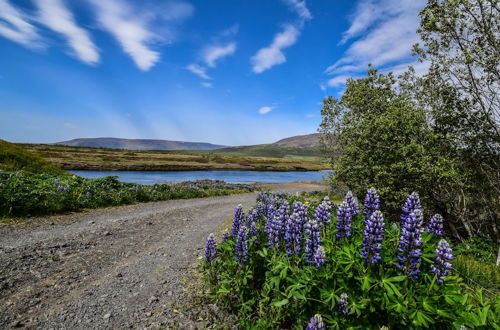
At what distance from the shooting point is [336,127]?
66.9ft

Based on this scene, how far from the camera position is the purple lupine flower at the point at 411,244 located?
2.89 m

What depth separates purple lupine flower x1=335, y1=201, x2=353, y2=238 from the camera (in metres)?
3.50

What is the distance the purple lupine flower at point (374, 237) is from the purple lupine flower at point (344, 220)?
0.42 m

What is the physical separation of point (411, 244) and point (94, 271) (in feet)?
23.1

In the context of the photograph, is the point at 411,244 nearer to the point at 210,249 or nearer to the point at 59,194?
the point at 210,249

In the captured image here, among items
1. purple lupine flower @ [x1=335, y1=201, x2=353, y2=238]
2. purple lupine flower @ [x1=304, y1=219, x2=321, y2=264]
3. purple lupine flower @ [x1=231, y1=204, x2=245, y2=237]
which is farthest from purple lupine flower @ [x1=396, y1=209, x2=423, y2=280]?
→ purple lupine flower @ [x1=231, y1=204, x2=245, y2=237]

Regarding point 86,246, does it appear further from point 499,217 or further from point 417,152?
point 499,217

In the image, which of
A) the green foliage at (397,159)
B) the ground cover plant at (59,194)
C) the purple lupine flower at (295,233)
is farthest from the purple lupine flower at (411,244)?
the ground cover plant at (59,194)

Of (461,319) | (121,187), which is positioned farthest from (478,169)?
(121,187)

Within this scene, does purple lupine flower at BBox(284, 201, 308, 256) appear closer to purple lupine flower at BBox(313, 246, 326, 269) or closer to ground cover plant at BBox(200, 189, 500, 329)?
ground cover plant at BBox(200, 189, 500, 329)

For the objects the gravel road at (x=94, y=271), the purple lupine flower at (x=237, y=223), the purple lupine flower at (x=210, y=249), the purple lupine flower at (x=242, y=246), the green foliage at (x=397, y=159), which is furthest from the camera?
the green foliage at (x=397, y=159)

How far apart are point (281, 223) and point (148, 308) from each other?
3.09 metres

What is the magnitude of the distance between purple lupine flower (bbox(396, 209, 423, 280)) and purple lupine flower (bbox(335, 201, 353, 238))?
0.69 metres

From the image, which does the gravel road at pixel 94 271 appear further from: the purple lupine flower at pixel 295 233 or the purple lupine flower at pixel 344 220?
the purple lupine flower at pixel 344 220
